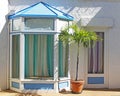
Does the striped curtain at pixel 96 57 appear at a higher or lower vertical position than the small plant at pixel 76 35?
lower

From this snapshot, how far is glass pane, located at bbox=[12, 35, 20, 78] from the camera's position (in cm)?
1481

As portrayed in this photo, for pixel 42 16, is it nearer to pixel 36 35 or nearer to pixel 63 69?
pixel 36 35

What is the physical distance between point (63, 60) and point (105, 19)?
8.53ft

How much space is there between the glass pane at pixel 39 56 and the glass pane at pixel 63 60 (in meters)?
0.38

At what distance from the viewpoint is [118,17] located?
51.7ft

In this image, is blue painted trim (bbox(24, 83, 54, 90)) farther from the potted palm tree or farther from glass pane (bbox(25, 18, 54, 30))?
glass pane (bbox(25, 18, 54, 30))

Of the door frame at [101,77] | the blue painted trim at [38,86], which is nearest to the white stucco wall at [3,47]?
the blue painted trim at [38,86]

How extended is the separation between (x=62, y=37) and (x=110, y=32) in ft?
8.28

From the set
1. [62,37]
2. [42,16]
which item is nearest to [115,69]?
[62,37]

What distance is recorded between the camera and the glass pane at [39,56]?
14781mm

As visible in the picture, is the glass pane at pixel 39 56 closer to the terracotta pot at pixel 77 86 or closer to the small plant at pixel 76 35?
the small plant at pixel 76 35

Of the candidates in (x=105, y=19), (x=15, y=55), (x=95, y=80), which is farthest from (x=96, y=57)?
(x=15, y=55)

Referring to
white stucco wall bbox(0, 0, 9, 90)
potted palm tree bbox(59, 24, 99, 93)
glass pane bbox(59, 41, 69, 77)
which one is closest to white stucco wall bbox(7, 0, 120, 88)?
glass pane bbox(59, 41, 69, 77)

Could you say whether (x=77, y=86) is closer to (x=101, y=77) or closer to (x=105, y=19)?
(x=101, y=77)
